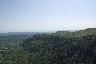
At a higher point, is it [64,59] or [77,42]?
[77,42]

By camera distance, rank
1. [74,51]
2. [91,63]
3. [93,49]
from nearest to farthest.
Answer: [91,63]
[93,49]
[74,51]

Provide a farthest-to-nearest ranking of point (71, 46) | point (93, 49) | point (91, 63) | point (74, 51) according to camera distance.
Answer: point (71, 46) → point (74, 51) → point (93, 49) → point (91, 63)

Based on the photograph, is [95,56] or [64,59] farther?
[64,59]

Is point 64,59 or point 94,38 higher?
point 94,38

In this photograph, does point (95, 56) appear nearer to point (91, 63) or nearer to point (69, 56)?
point (91, 63)

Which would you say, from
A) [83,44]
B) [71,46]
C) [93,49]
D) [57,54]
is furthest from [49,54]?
[93,49]

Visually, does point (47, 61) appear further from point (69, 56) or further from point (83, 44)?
point (83, 44)

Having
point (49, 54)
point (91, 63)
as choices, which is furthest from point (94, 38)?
point (49, 54)

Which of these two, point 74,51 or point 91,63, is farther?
point 74,51

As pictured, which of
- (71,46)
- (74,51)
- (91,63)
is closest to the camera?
(91,63)
